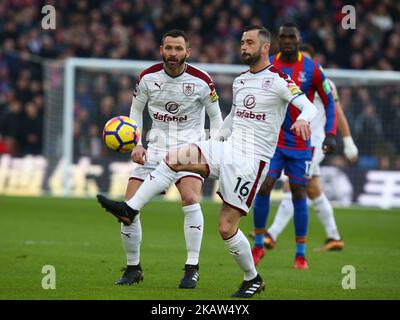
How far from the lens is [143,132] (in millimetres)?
18562

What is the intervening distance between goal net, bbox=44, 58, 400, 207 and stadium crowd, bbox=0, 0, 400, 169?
3 cm

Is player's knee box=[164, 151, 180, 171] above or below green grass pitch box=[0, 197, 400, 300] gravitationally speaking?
above

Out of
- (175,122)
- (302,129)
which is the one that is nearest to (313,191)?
(175,122)

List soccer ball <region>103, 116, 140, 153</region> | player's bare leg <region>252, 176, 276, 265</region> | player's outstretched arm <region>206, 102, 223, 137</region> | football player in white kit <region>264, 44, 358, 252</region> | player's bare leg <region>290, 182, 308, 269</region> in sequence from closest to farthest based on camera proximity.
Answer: soccer ball <region>103, 116, 140, 153</region>, player's outstretched arm <region>206, 102, 223, 137</region>, player's bare leg <region>290, 182, 308, 269</region>, player's bare leg <region>252, 176, 276, 265</region>, football player in white kit <region>264, 44, 358, 252</region>

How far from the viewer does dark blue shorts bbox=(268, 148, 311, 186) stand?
966 centimetres

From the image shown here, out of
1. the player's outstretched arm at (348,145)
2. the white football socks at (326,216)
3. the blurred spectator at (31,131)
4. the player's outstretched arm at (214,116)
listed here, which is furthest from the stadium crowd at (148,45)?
the player's outstretched arm at (214,116)

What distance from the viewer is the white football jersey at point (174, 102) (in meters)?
8.01

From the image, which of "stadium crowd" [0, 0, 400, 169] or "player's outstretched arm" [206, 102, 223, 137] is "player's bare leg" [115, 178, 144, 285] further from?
"stadium crowd" [0, 0, 400, 169]

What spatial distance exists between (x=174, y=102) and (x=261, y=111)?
96 centimetres

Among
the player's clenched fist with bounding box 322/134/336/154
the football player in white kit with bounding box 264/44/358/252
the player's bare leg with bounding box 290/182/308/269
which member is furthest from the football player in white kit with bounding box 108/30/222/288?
the football player in white kit with bounding box 264/44/358/252

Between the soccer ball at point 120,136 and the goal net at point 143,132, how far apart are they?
10.8m

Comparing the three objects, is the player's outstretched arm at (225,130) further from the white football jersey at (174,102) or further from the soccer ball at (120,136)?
the soccer ball at (120,136)

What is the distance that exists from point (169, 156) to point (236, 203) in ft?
2.07
